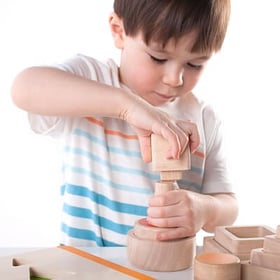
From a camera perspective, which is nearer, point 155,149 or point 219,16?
point 155,149

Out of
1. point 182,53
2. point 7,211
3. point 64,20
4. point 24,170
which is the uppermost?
point 64,20

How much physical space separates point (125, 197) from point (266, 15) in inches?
42.2

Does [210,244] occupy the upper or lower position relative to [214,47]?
lower

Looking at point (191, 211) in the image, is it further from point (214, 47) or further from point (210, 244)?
point (214, 47)

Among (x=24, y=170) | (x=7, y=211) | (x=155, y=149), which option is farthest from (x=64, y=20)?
(x=155, y=149)

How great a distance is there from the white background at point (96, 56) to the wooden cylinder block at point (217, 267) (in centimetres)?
119

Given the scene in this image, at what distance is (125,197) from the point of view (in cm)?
102

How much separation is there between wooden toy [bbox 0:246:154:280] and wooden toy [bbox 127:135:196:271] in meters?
0.03

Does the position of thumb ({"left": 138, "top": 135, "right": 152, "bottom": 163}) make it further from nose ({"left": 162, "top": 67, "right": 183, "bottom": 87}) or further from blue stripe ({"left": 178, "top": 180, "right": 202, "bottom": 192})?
blue stripe ({"left": 178, "top": 180, "right": 202, "bottom": 192})

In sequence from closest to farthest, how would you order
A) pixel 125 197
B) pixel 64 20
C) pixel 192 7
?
1. pixel 192 7
2. pixel 125 197
3. pixel 64 20

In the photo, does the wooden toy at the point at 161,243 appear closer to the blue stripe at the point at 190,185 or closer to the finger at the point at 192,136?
the finger at the point at 192,136

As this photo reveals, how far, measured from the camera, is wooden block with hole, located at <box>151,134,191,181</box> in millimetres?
745

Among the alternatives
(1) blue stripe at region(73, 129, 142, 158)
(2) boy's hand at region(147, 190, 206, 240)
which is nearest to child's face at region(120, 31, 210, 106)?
(1) blue stripe at region(73, 129, 142, 158)

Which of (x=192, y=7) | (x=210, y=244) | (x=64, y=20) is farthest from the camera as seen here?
(x=64, y=20)
